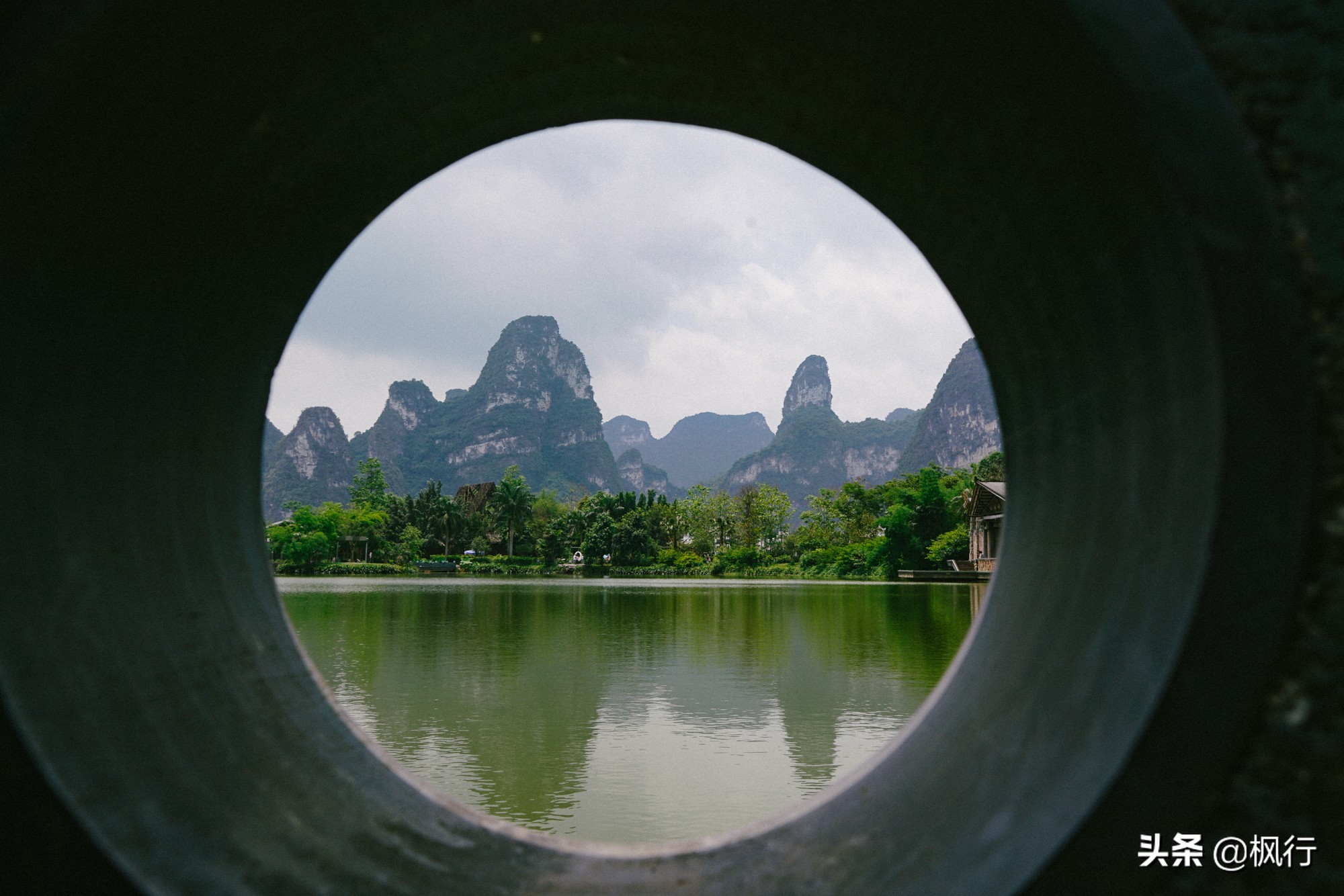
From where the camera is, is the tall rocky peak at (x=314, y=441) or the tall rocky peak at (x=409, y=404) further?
the tall rocky peak at (x=409, y=404)

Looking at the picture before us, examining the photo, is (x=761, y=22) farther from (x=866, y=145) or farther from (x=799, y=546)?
(x=799, y=546)

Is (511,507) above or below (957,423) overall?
below

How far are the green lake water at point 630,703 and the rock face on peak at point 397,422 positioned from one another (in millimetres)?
174581

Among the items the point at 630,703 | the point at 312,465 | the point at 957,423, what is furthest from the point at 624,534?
the point at 312,465

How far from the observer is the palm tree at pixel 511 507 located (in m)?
64.6

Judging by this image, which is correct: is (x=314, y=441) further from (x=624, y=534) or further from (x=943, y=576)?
(x=943, y=576)

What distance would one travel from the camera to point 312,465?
509ft

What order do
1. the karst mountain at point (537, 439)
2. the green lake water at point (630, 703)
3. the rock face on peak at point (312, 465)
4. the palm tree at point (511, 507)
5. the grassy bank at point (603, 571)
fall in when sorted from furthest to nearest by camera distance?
the karst mountain at point (537, 439) < the rock face on peak at point (312, 465) < the palm tree at point (511, 507) < the grassy bank at point (603, 571) < the green lake water at point (630, 703)

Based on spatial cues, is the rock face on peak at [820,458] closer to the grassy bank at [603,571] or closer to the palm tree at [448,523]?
the palm tree at [448,523]

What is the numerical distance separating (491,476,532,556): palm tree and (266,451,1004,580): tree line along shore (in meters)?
0.09

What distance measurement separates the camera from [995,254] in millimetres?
2418

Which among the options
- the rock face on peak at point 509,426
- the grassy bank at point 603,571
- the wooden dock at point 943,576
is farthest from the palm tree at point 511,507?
the rock face on peak at point 509,426

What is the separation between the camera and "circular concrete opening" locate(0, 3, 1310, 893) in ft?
4.64

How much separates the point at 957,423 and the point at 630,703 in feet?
483
